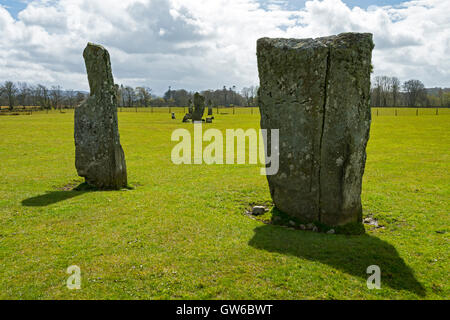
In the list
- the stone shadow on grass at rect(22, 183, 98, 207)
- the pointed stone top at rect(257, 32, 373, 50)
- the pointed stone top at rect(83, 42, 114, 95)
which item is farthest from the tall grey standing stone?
the pointed stone top at rect(257, 32, 373, 50)

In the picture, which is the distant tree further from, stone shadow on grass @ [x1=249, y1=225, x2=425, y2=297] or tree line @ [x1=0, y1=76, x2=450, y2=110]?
stone shadow on grass @ [x1=249, y1=225, x2=425, y2=297]

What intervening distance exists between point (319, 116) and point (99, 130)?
865cm

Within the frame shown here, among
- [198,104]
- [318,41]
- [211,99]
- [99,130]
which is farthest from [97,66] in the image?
[211,99]

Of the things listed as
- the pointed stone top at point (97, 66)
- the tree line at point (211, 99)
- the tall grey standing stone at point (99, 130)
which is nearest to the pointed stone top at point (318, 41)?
the pointed stone top at point (97, 66)

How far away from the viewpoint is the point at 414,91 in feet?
409

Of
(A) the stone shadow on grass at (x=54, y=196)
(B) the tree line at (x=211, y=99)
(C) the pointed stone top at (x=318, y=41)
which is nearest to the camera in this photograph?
(C) the pointed stone top at (x=318, y=41)

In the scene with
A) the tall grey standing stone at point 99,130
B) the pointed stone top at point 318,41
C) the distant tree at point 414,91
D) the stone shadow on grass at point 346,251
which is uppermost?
the distant tree at point 414,91

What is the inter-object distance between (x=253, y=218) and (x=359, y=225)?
2.97 metres

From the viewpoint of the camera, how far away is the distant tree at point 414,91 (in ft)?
399

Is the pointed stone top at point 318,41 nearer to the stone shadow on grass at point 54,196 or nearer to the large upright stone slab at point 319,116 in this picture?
the large upright stone slab at point 319,116

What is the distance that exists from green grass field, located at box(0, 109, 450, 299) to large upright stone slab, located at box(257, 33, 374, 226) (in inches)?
41.3

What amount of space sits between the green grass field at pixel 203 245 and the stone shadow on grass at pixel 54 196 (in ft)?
0.20

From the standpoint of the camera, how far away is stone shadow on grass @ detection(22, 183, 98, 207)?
11.0 m
